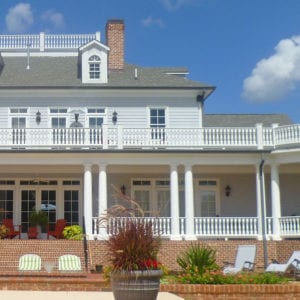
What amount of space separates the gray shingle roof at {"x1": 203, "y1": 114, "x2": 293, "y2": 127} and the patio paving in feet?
58.5

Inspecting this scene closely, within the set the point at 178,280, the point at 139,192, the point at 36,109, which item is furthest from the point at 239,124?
the point at 178,280

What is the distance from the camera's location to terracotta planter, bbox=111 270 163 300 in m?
10.5

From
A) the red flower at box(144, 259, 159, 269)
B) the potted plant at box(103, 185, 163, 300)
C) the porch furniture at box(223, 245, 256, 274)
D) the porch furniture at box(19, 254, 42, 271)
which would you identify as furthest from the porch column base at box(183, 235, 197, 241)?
the red flower at box(144, 259, 159, 269)

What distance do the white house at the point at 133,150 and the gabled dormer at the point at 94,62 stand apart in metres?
0.04

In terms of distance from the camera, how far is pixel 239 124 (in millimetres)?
29578

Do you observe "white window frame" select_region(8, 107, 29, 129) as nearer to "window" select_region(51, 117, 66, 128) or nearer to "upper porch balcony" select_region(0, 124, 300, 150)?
"window" select_region(51, 117, 66, 128)

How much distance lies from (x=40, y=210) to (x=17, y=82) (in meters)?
5.63

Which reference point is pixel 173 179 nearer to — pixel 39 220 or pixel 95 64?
pixel 39 220

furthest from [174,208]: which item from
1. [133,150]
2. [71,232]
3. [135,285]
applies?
[135,285]

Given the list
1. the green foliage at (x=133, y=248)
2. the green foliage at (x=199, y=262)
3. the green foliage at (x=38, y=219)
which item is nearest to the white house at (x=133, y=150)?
the green foliage at (x=38, y=219)

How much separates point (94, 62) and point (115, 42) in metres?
2.54

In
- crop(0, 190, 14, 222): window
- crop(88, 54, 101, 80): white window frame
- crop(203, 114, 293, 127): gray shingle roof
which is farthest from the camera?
crop(203, 114, 293, 127): gray shingle roof

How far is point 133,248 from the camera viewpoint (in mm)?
10688

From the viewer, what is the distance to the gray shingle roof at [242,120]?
29.7 metres
